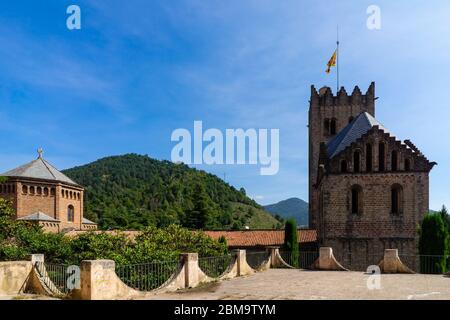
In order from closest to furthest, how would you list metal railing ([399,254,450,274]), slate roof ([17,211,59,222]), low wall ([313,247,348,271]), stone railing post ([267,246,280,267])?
low wall ([313,247,348,271]) → stone railing post ([267,246,280,267]) → metal railing ([399,254,450,274]) → slate roof ([17,211,59,222])

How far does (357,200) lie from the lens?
102 ft

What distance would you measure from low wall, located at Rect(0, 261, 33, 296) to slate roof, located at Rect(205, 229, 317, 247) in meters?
26.7

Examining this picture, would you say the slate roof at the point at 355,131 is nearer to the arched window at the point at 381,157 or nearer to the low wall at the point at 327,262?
the arched window at the point at 381,157

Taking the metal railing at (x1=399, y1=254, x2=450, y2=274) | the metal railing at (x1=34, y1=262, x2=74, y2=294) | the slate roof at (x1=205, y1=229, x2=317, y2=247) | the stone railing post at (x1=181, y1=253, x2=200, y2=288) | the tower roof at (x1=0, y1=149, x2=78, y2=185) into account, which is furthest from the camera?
the tower roof at (x1=0, y1=149, x2=78, y2=185)

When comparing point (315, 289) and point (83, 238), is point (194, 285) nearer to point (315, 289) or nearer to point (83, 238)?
point (315, 289)

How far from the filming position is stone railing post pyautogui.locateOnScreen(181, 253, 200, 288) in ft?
52.6

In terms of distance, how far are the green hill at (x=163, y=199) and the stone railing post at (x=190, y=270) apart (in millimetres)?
54535

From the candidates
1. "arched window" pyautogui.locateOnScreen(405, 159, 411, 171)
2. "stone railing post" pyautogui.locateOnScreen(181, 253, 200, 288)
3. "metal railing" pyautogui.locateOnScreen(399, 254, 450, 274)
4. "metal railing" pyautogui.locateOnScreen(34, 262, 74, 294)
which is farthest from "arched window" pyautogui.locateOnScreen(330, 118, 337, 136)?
"metal railing" pyautogui.locateOnScreen(34, 262, 74, 294)

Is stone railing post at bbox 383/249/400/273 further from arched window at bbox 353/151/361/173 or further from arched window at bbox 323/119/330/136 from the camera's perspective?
arched window at bbox 323/119/330/136

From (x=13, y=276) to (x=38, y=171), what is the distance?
34272mm

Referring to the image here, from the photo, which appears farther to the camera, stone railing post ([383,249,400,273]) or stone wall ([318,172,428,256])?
stone wall ([318,172,428,256])

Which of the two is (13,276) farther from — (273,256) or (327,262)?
(327,262)

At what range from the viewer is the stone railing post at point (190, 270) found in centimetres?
1605

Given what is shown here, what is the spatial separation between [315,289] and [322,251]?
8270 mm
